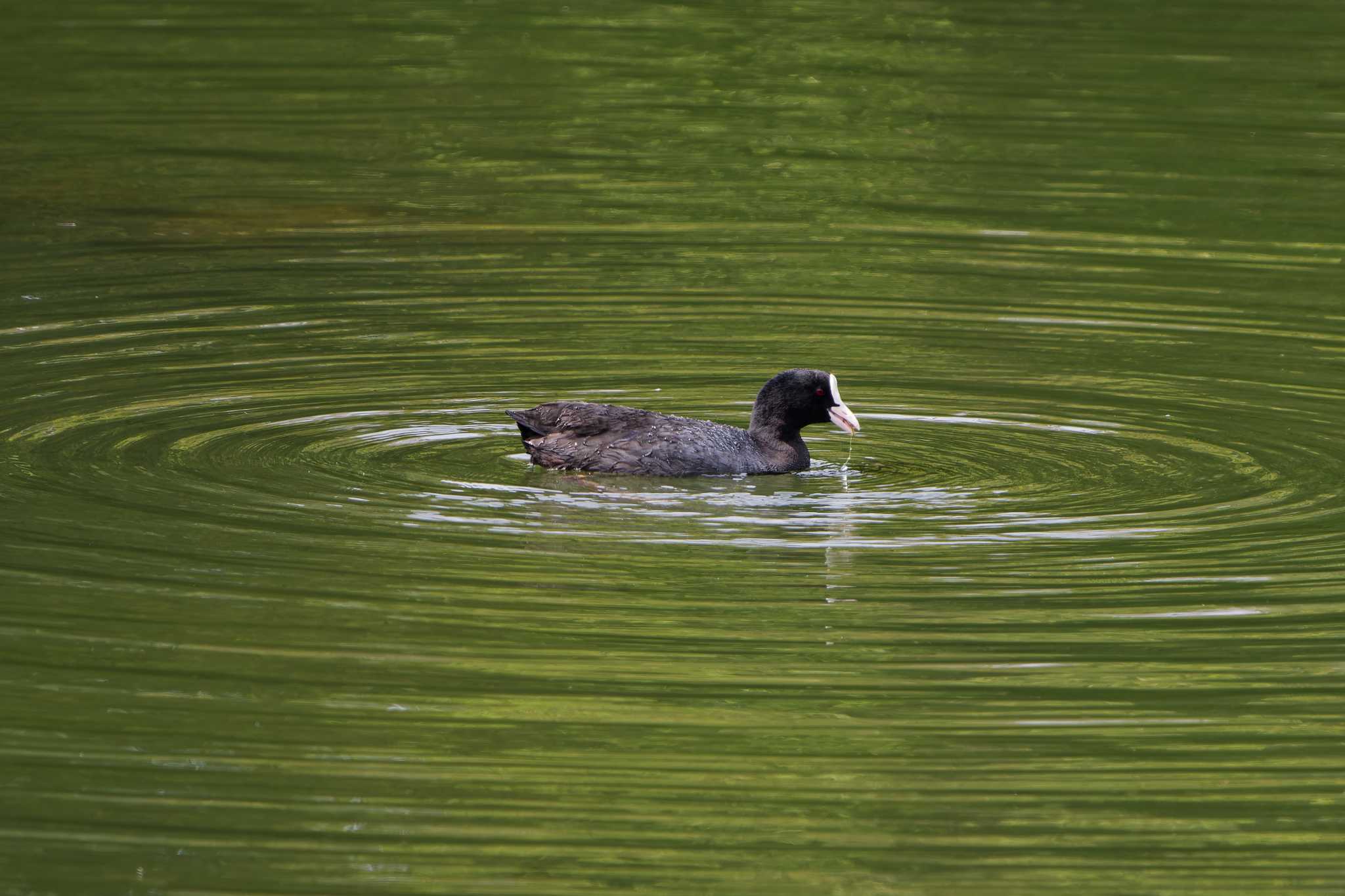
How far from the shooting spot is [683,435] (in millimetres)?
12500

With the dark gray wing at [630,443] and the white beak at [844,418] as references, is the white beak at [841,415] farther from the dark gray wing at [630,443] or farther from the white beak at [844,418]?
the dark gray wing at [630,443]

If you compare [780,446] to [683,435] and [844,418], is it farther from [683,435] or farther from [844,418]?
[683,435]

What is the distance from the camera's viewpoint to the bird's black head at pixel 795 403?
42.0 feet

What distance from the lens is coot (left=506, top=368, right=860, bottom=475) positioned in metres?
12.5

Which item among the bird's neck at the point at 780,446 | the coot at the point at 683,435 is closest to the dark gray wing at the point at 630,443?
the coot at the point at 683,435

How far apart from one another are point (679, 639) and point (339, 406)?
485 centimetres

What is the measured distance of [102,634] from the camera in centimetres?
974

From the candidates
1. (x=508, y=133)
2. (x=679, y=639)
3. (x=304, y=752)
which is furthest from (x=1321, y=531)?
(x=508, y=133)

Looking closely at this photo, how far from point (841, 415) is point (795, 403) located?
1.10ft

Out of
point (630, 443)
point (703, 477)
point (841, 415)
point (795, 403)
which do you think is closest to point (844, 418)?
point (841, 415)

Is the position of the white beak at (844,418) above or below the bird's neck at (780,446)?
above

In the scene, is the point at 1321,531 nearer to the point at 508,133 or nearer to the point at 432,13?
the point at 508,133

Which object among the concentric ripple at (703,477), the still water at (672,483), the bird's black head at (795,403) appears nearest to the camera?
the still water at (672,483)

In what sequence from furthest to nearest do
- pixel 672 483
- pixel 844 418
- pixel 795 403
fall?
pixel 795 403
pixel 844 418
pixel 672 483
